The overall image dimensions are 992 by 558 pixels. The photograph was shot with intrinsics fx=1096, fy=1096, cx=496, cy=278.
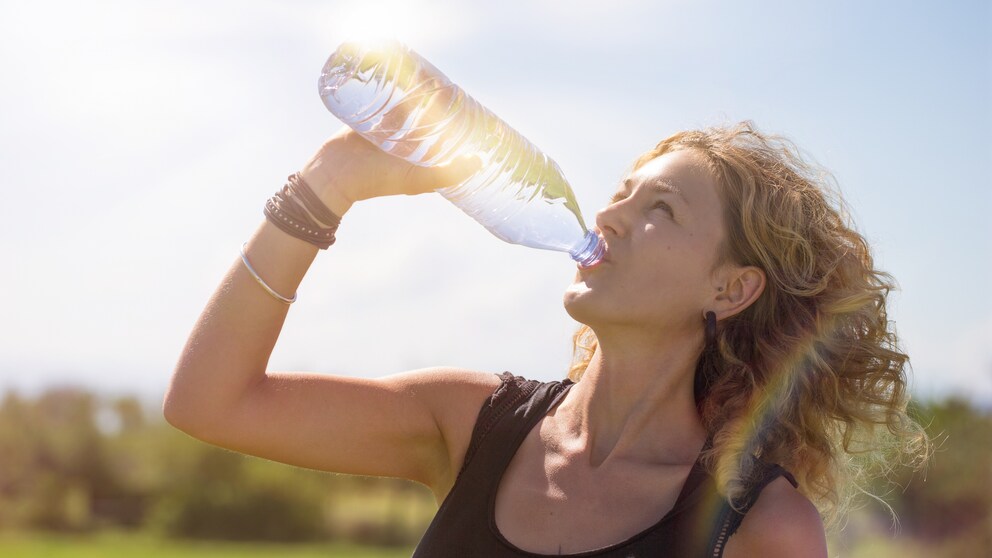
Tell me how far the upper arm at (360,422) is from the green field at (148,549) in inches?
1355

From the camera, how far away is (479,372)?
2.95m

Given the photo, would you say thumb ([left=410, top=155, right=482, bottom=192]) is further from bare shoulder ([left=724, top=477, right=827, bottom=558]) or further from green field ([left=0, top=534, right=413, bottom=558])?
green field ([left=0, top=534, right=413, bottom=558])

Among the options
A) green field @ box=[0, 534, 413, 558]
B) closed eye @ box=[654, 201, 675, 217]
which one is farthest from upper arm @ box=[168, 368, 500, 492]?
green field @ box=[0, 534, 413, 558]

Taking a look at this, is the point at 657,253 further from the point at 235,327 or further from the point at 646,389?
the point at 235,327

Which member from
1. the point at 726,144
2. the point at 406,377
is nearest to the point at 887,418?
the point at 726,144

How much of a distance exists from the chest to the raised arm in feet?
0.64

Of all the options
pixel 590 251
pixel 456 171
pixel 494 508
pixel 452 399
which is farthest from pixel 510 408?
pixel 456 171

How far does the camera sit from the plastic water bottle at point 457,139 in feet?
9.29

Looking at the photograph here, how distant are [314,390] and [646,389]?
86cm

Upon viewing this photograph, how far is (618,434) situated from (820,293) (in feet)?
2.35

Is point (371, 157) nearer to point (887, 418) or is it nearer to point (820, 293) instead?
point (820, 293)

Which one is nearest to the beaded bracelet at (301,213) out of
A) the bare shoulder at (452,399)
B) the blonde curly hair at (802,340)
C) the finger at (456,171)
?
the finger at (456,171)

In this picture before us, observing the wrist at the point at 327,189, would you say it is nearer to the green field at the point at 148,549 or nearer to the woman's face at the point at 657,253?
the woman's face at the point at 657,253

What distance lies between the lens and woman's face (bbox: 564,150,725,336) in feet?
8.93
